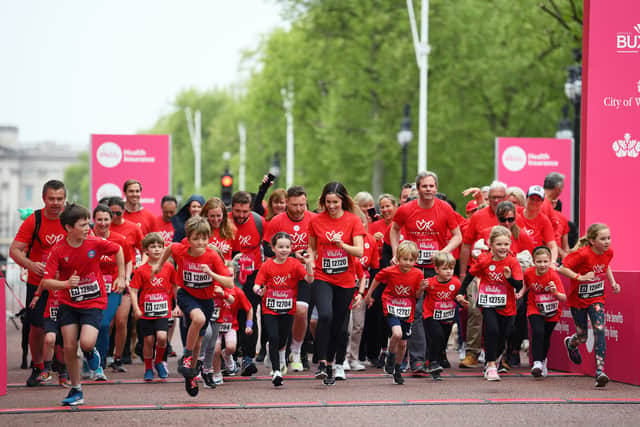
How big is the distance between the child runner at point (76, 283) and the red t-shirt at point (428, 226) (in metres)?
3.69

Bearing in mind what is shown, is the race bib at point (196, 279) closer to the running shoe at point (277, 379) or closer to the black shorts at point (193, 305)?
the black shorts at point (193, 305)

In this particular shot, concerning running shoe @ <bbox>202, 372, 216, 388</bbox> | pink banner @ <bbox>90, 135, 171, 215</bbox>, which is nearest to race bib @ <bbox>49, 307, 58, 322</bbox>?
running shoe @ <bbox>202, 372, 216, 388</bbox>

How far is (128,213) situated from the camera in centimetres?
1432

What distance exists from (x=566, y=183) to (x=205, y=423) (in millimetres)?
14579

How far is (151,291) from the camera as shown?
12219mm

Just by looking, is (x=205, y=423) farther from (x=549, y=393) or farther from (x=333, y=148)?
(x=333, y=148)

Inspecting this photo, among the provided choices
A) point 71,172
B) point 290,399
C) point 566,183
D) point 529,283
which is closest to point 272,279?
point 290,399

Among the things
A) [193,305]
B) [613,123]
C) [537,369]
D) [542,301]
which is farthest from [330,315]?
[613,123]

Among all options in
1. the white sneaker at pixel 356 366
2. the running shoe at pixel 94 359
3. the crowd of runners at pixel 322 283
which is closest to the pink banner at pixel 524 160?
the crowd of runners at pixel 322 283

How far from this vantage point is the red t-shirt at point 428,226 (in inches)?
496

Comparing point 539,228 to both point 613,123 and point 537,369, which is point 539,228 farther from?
point 537,369

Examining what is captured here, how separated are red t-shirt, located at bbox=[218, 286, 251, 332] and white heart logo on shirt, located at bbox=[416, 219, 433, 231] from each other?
6.75ft

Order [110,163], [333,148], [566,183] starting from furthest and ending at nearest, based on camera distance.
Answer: [333,148], [566,183], [110,163]

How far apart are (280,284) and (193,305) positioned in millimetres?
1132
